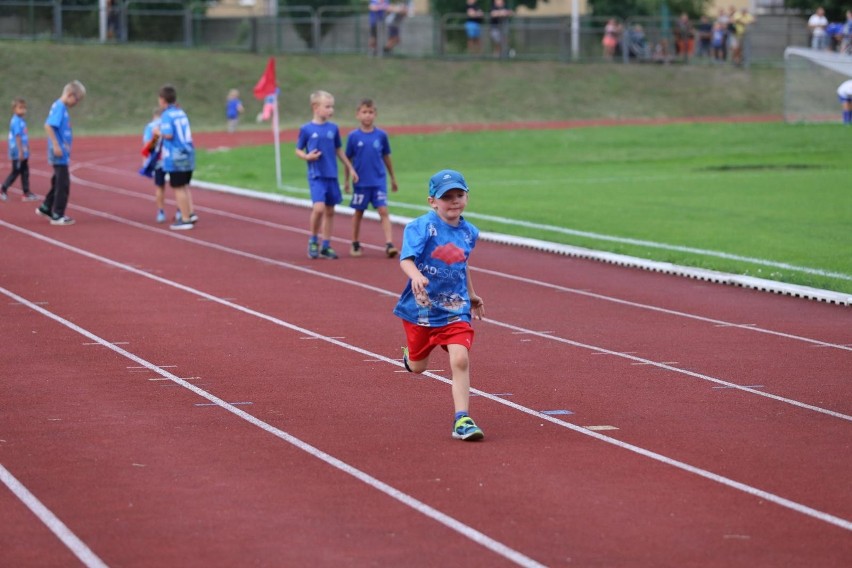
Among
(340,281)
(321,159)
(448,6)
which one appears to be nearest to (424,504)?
(340,281)

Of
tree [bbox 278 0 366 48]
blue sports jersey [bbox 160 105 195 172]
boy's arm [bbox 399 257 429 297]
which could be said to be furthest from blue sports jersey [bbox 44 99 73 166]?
tree [bbox 278 0 366 48]

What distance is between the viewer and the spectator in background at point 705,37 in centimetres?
5803

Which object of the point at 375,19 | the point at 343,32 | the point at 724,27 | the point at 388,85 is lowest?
the point at 388,85

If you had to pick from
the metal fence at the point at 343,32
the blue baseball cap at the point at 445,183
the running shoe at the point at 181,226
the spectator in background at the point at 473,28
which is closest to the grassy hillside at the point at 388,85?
the metal fence at the point at 343,32

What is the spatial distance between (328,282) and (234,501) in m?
8.55

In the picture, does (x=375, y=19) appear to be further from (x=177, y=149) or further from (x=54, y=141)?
(x=54, y=141)

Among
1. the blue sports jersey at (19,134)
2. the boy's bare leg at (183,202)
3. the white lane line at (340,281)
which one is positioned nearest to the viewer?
the white lane line at (340,281)

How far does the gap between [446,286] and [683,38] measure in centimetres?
5138

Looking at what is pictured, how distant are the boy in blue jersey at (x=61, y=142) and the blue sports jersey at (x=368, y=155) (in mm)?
4181

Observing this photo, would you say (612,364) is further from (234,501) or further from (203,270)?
(203,270)

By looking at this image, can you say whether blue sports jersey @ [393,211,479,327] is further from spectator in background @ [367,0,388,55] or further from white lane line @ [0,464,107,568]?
spectator in background @ [367,0,388,55]

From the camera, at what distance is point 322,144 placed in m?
17.0

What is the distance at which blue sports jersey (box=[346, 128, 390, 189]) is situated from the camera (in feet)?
56.9

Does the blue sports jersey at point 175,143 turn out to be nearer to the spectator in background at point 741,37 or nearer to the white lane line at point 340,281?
the white lane line at point 340,281
